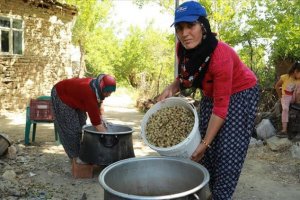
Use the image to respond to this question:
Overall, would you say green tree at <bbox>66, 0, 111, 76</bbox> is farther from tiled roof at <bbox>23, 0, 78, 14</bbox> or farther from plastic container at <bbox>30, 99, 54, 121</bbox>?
plastic container at <bbox>30, 99, 54, 121</bbox>

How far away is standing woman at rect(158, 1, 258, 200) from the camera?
6.66 ft

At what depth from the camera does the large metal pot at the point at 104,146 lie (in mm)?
4363

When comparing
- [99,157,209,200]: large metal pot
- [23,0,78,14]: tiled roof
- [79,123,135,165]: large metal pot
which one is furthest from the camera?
A: [23,0,78,14]: tiled roof

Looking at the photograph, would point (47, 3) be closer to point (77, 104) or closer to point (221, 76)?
point (77, 104)

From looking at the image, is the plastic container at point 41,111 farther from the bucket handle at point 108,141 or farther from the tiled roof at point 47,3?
the tiled roof at point 47,3

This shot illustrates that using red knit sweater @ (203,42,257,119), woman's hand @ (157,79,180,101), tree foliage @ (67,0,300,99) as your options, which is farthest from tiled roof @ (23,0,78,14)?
red knit sweater @ (203,42,257,119)

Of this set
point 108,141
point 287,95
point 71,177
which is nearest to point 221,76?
point 108,141

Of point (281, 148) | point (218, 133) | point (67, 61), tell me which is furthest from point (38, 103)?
point (67, 61)

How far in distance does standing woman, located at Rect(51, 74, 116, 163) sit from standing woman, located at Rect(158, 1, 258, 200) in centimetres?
178

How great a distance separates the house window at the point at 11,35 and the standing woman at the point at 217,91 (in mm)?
9351

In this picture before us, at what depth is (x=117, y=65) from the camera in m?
23.9

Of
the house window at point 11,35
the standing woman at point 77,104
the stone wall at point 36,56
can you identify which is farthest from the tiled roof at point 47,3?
the standing woman at point 77,104

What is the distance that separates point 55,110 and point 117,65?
19.4 metres

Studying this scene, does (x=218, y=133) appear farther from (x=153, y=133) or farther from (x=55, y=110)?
(x=55, y=110)
